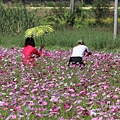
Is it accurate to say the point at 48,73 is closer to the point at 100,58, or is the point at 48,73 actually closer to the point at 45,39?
the point at 100,58

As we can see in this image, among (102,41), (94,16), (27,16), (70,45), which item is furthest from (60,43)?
(94,16)

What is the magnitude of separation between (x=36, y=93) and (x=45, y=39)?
512 inches

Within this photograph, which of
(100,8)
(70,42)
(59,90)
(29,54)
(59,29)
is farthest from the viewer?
(100,8)

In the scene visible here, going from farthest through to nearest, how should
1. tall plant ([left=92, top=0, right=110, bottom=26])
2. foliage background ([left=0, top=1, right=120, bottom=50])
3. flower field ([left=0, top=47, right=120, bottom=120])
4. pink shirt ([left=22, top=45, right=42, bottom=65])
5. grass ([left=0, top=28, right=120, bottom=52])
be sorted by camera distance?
tall plant ([left=92, top=0, right=110, bottom=26]) < foliage background ([left=0, top=1, right=120, bottom=50]) < grass ([left=0, top=28, right=120, bottom=52]) < pink shirt ([left=22, top=45, right=42, bottom=65]) < flower field ([left=0, top=47, right=120, bottom=120])

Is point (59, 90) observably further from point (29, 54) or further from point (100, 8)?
point (100, 8)

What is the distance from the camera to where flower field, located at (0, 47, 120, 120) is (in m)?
5.56

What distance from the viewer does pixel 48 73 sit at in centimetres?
974

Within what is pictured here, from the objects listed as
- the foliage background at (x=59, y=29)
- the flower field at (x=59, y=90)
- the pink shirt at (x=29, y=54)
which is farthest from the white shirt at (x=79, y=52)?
the foliage background at (x=59, y=29)

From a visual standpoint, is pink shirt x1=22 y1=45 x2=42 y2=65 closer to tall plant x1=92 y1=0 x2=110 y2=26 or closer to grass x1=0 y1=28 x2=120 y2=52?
grass x1=0 y1=28 x2=120 y2=52

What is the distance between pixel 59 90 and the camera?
715cm

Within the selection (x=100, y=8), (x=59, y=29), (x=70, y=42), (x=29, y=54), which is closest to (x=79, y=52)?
(x=29, y=54)

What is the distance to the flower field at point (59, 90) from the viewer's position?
556cm

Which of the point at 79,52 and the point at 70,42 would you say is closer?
the point at 79,52

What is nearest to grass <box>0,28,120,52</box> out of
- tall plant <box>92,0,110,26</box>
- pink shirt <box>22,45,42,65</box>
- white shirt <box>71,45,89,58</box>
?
white shirt <box>71,45,89,58</box>
